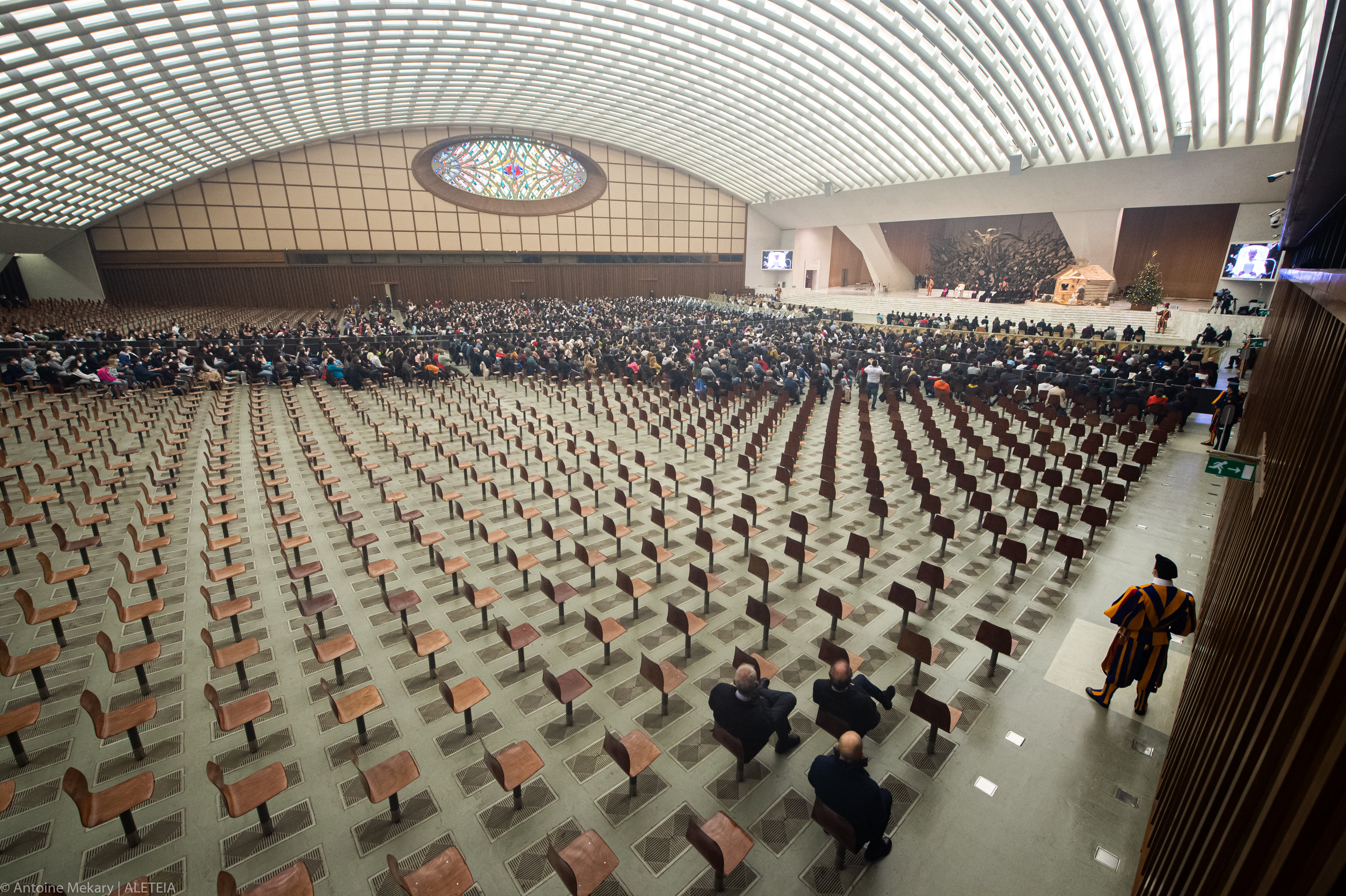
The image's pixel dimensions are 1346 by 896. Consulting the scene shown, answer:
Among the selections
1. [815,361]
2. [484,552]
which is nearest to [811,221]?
[815,361]

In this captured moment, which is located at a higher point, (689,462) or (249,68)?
(249,68)

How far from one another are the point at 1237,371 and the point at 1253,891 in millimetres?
22768

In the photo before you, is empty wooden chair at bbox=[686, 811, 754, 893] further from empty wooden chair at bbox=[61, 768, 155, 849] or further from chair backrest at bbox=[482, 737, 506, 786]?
empty wooden chair at bbox=[61, 768, 155, 849]

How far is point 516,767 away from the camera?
4.08 metres

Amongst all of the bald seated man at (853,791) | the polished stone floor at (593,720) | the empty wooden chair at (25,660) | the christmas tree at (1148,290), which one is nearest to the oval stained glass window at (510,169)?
the christmas tree at (1148,290)

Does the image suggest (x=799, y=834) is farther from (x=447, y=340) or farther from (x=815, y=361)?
(x=447, y=340)

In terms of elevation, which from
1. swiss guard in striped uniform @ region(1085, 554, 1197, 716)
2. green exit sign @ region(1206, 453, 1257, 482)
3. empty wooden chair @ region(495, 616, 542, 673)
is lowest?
empty wooden chair @ region(495, 616, 542, 673)

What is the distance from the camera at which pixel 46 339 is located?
1995cm

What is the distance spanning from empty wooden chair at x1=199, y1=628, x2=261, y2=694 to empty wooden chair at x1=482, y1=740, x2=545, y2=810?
267 cm

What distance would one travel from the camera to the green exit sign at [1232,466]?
18.1 ft

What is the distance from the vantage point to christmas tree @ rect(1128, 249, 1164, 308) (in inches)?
1032

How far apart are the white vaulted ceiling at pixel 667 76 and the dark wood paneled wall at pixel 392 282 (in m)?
4.27

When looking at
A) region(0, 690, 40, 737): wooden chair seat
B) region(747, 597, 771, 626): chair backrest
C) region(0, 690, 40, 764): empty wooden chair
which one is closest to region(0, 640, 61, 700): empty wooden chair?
region(0, 690, 40, 764): empty wooden chair

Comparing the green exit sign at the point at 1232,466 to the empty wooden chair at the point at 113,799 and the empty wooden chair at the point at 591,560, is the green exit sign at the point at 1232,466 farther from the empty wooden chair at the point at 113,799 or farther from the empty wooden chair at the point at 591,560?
the empty wooden chair at the point at 113,799
